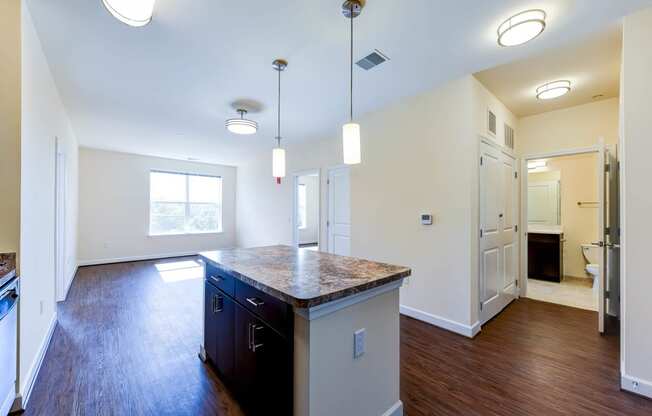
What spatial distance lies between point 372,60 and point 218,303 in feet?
8.13

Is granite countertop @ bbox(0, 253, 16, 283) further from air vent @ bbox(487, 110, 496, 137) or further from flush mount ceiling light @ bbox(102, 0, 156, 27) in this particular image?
air vent @ bbox(487, 110, 496, 137)

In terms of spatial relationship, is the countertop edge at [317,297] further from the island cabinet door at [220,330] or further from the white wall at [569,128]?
the white wall at [569,128]

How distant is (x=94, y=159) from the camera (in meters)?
6.19

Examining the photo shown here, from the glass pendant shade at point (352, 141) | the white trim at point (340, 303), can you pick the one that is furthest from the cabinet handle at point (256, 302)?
the glass pendant shade at point (352, 141)

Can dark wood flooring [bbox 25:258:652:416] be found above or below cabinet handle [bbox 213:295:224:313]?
below

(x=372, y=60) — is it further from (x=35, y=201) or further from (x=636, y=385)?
(x=636, y=385)

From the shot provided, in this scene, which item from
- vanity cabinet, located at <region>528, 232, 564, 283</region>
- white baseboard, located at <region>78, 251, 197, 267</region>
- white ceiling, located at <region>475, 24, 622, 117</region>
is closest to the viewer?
white ceiling, located at <region>475, 24, 622, 117</region>

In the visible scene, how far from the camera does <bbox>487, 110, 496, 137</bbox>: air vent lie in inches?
126

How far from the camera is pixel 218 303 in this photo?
209 centimetres

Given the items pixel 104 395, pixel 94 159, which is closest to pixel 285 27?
pixel 104 395

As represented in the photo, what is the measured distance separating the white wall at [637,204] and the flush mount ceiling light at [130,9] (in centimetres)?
327

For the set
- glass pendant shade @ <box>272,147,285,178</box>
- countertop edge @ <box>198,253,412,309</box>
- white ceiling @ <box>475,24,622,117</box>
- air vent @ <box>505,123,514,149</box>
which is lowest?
countertop edge @ <box>198,253,412,309</box>

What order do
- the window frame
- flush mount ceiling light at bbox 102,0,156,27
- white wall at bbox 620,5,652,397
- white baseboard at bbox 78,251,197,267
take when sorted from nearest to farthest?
flush mount ceiling light at bbox 102,0,156,27, white wall at bbox 620,5,652,397, white baseboard at bbox 78,251,197,267, the window frame

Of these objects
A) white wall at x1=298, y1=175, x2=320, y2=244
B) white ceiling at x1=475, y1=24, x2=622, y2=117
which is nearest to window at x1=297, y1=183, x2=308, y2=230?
white wall at x1=298, y1=175, x2=320, y2=244
